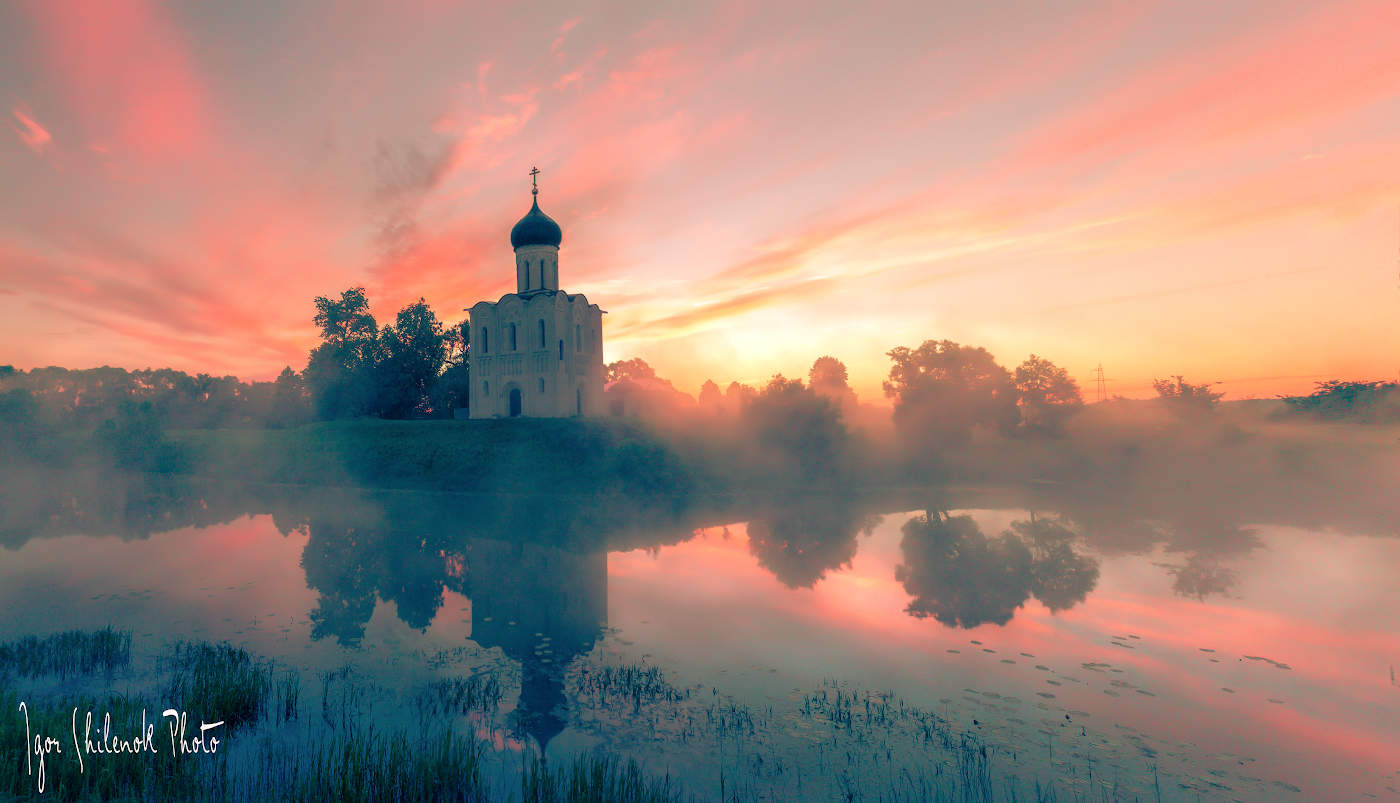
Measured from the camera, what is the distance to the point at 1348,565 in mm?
18969

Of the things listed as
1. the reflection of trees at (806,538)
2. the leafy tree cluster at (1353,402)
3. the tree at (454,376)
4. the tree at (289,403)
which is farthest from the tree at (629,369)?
the leafy tree cluster at (1353,402)

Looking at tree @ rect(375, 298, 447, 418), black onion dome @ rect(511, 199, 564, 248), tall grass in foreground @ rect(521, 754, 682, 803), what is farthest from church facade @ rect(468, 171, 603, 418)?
tall grass in foreground @ rect(521, 754, 682, 803)

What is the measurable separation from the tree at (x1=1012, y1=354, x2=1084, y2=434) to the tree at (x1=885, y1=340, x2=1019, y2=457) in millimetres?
1345

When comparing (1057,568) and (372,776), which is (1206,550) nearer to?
(1057,568)

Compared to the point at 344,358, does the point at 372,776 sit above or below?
below

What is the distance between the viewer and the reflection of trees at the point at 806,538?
19.6 metres

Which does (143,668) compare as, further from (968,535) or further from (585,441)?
(585,441)

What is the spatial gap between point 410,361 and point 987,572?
58.3 metres

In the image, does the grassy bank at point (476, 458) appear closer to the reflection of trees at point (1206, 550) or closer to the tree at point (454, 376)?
the tree at point (454, 376)

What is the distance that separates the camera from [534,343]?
51406mm

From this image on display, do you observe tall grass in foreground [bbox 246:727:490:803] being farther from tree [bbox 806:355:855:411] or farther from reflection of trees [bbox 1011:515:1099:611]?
tree [bbox 806:355:855:411]

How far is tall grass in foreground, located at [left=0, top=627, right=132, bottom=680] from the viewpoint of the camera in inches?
398

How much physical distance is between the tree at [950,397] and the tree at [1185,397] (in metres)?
10.2

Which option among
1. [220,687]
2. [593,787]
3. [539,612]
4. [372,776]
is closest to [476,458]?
[539,612]
